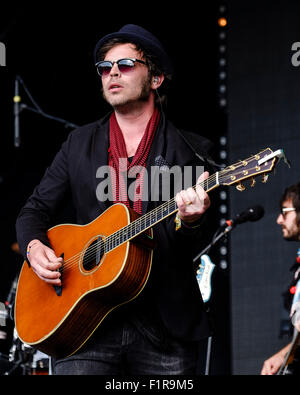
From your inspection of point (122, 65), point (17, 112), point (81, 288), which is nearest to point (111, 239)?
point (81, 288)

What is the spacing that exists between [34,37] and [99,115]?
101 centimetres

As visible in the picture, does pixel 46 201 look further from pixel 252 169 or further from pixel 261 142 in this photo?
pixel 261 142

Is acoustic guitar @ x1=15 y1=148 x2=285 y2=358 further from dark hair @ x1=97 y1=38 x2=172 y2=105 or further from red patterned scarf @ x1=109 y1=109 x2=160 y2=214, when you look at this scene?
dark hair @ x1=97 y1=38 x2=172 y2=105

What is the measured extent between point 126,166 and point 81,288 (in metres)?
0.58

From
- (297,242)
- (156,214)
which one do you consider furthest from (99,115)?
(156,214)

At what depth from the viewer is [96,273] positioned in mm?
2846

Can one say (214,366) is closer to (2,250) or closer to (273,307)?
(273,307)

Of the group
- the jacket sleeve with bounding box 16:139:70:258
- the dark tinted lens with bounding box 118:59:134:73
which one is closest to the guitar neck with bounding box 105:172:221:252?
the jacket sleeve with bounding box 16:139:70:258

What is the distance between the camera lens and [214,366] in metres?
5.94

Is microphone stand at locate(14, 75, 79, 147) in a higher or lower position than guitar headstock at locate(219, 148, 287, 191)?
higher

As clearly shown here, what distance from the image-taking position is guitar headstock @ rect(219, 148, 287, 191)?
8.51 ft

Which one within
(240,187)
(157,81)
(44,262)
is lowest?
(44,262)

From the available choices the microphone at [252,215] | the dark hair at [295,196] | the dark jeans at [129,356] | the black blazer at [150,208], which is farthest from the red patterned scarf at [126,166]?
the dark hair at [295,196]

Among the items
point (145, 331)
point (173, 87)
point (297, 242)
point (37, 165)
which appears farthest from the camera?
point (37, 165)
